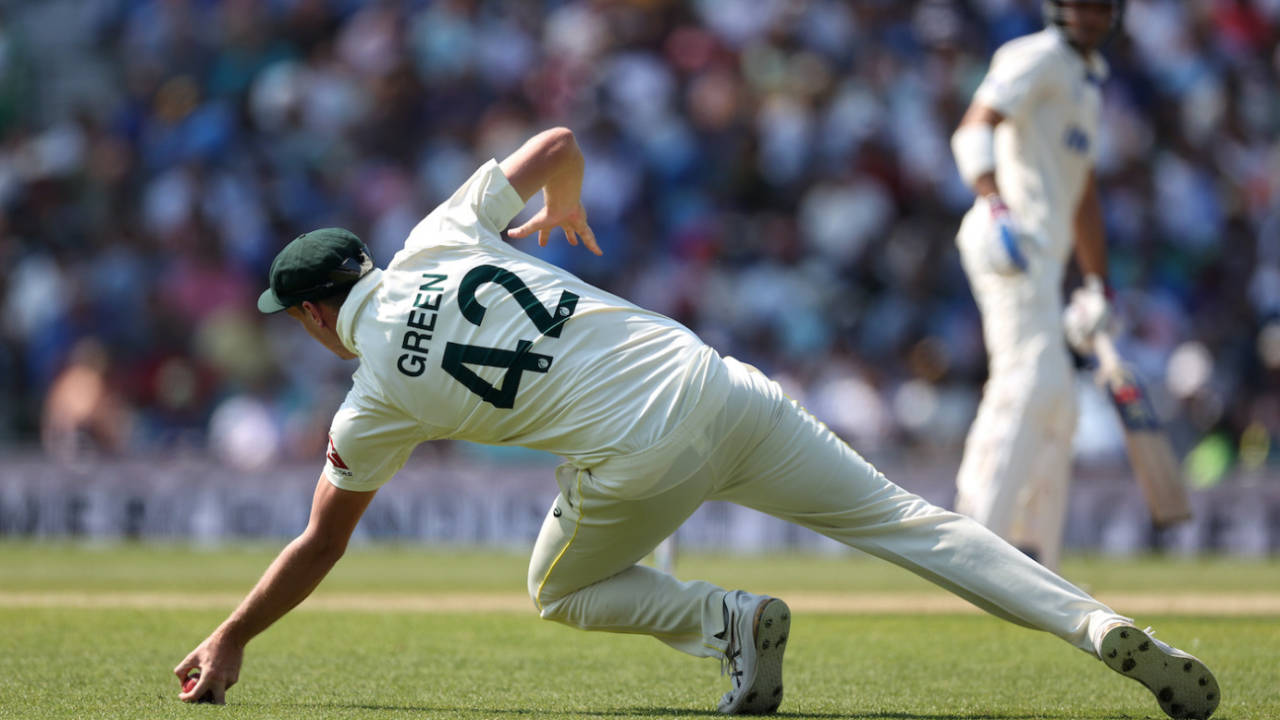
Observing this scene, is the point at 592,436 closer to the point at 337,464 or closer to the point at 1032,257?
the point at 337,464

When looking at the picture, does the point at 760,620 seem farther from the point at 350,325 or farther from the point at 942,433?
the point at 942,433

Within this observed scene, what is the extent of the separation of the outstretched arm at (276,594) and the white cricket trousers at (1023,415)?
363 centimetres

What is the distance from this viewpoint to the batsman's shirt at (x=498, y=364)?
4.43 metres

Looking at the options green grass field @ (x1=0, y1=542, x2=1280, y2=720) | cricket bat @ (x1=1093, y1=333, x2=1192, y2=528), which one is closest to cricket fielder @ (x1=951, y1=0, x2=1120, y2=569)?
cricket bat @ (x1=1093, y1=333, x2=1192, y2=528)

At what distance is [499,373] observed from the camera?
4.44 metres

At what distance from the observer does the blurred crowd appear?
50.4 feet

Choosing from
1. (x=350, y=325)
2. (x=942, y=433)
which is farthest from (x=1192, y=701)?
(x=942, y=433)

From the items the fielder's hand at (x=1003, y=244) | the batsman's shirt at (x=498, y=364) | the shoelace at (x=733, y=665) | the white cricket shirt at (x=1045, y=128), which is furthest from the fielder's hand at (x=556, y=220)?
the white cricket shirt at (x=1045, y=128)

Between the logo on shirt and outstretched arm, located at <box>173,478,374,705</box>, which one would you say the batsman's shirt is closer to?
the logo on shirt

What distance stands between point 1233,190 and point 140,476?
1142 cm

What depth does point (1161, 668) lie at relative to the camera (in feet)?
14.4

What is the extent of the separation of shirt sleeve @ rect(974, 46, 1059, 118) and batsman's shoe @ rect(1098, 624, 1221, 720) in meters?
3.89

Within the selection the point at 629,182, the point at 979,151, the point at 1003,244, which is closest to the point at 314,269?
the point at 1003,244

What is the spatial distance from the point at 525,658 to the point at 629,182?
35.8ft
